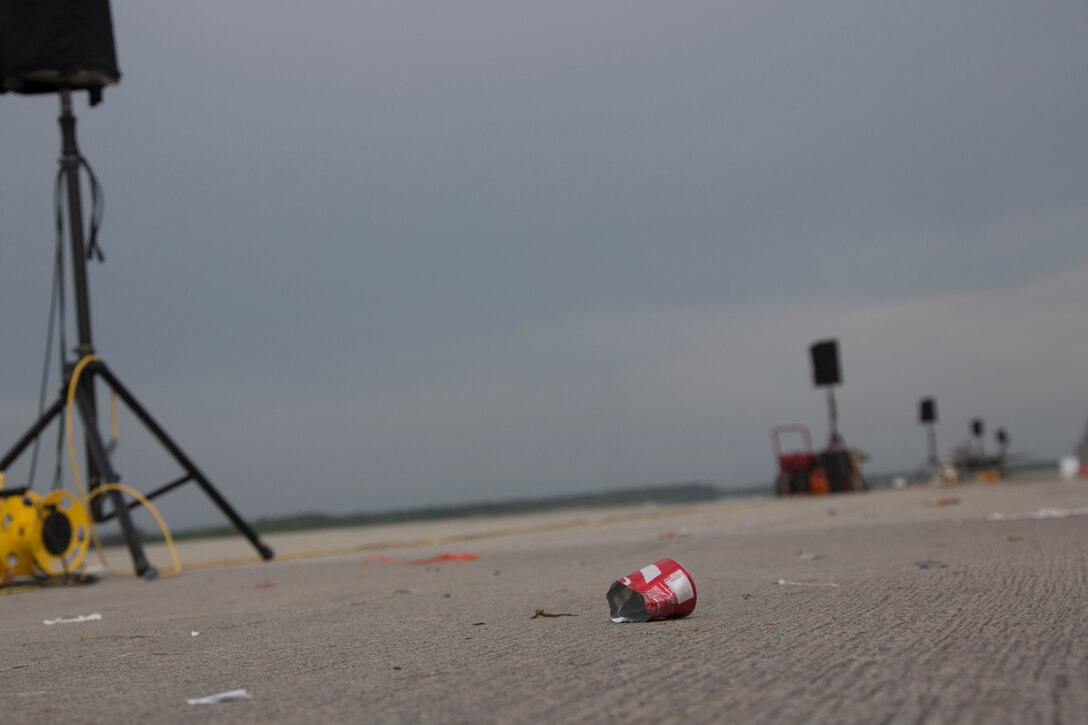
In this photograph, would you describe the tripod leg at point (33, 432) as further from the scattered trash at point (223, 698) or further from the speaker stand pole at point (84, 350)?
the scattered trash at point (223, 698)

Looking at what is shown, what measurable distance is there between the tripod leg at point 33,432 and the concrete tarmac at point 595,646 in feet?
7.80

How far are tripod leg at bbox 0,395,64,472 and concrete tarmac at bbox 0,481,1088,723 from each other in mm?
2377

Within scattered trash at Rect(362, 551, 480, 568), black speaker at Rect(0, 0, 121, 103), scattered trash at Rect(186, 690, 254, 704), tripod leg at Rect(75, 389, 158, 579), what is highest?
black speaker at Rect(0, 0, 121, 103)

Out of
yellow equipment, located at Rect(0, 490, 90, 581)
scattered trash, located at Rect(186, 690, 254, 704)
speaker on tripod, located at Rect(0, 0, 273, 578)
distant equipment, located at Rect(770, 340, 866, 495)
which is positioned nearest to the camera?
scattered trash, located at Rect(186, 690, 254, 704)

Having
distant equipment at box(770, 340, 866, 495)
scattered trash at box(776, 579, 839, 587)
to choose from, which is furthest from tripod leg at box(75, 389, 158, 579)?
distant equipment at box(770, 340, 866, 495)

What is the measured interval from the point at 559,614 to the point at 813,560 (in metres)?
2.75

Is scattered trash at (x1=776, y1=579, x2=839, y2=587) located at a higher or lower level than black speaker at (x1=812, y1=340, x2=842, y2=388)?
lower

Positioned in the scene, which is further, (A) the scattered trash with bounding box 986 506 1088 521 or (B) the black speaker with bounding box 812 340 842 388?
(B) the black speaker with bounding box 812 340 842 388

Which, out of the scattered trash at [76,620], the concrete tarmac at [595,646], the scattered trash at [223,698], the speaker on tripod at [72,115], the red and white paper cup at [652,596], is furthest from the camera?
the speaker on tripod at [72,115]

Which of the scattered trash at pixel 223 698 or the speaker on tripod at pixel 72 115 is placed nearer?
the scattered trash at pixel 223 698

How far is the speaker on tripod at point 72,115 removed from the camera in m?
9.62

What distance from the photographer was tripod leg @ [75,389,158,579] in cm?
923

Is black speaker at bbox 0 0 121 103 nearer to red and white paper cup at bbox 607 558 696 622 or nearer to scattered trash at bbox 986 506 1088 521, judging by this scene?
red and white paper cup at bbox 607 558 696 622

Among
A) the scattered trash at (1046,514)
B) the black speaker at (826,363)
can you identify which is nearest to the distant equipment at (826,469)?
the black speaker at (826,363)
